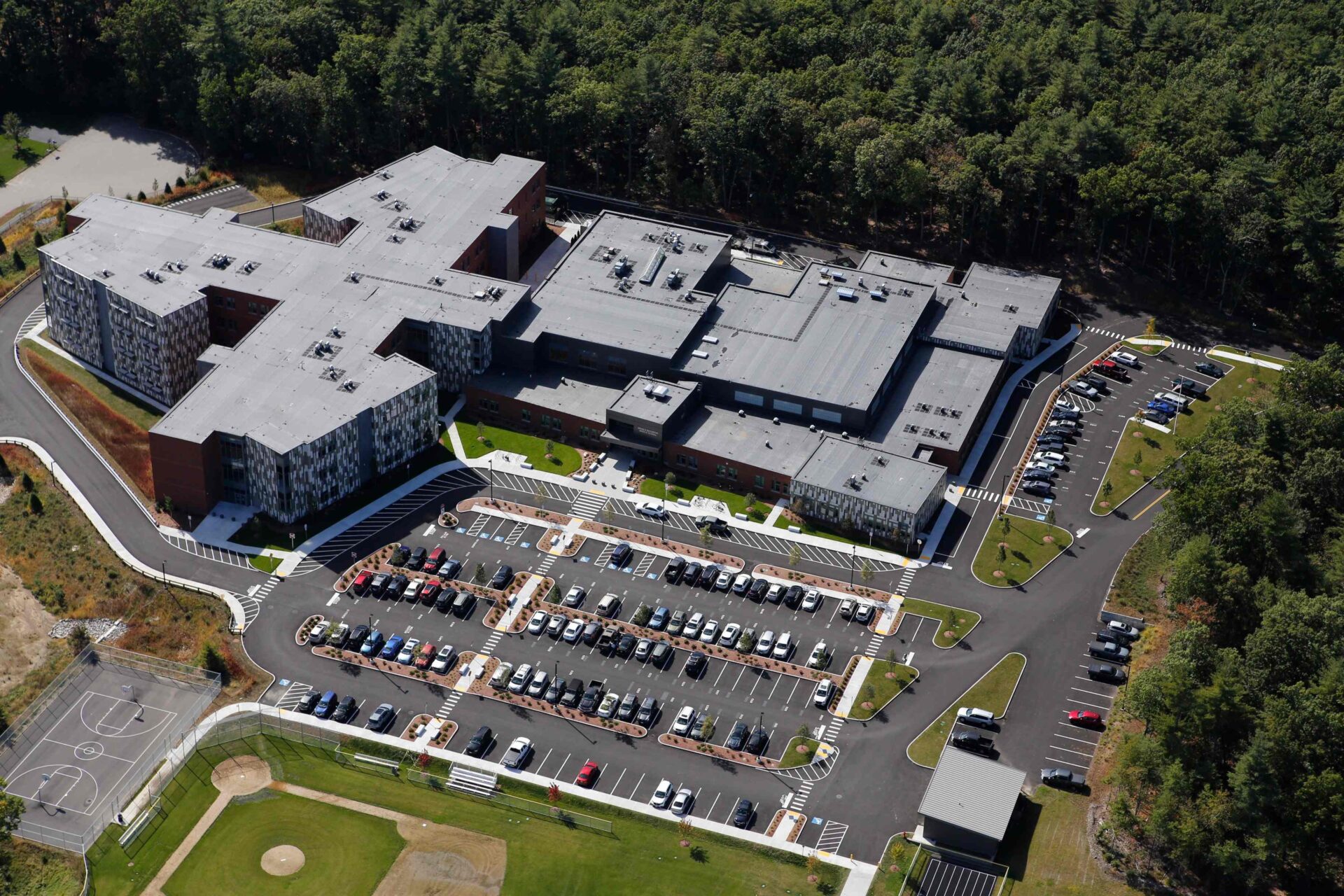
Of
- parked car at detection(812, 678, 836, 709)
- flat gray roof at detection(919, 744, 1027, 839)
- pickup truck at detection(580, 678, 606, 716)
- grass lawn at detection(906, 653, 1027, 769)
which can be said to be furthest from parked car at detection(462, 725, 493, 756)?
flat gray roof at detection(919, 744, 1027, 839)

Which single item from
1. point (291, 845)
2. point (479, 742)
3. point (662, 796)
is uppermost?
point (662, 796)

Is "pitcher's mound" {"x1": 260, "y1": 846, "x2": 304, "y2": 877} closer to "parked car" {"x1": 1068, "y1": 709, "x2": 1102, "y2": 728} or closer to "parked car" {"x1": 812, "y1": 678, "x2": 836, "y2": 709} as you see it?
"parked car" {"x1": 812, "y1": 678, "x2": 836, "y2": 709}

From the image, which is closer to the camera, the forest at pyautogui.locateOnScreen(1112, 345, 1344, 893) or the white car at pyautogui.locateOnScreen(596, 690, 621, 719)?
the forest at pyautogui.locateOnScreen(1112, 345, 1344, 893)

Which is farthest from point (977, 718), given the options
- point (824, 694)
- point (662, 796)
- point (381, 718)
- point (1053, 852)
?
point (381, 718)

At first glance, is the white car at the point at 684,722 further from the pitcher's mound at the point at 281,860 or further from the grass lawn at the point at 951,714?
the pitcher's mound at the point at 281,860

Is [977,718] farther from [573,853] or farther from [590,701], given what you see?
[573,853]

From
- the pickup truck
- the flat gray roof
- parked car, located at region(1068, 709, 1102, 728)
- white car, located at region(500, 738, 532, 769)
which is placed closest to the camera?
the flat gray roof
